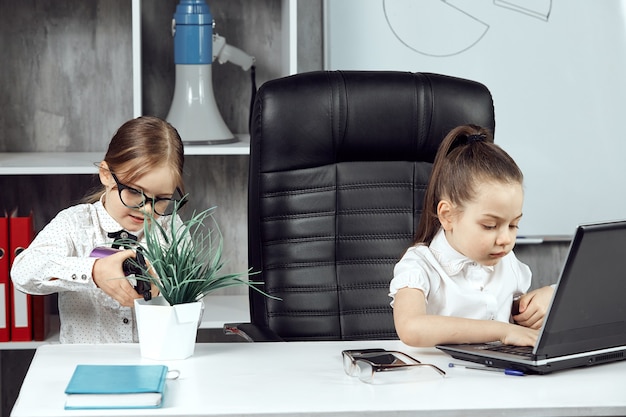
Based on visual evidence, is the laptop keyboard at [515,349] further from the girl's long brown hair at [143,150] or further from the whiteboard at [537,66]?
the whiteboard at [537,66]

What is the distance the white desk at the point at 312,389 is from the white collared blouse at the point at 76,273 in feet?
0.97

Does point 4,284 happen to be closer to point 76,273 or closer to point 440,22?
point 76,273

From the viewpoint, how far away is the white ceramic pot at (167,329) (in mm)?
1468

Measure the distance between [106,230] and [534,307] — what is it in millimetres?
935

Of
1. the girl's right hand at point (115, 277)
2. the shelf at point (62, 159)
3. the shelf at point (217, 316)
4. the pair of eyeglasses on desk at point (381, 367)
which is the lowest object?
the shelf at point (217, 316)

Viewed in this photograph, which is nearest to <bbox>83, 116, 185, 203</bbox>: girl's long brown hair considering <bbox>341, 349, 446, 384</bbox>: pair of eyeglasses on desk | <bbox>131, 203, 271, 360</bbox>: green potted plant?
<bbox>131, 203, 271, 360</bbox>: green potted plant

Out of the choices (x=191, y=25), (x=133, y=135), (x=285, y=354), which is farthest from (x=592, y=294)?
(x=191, y=25)

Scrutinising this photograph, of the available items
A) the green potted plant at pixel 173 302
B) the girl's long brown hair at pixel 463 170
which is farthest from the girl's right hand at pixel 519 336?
the green potted plant at pixel 173 302

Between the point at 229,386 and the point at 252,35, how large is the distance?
1.61m

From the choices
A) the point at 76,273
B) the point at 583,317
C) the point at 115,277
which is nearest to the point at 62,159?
the point at 76,273

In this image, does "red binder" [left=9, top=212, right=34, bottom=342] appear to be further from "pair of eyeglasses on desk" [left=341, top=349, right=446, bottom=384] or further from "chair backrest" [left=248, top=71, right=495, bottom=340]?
"pair of eyeglasses on desk" [left=341, top=349, right=446, bottom=384]

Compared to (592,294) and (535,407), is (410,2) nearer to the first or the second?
(592,294)

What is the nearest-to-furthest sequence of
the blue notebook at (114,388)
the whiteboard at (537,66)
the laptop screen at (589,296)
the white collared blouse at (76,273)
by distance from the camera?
the blue notebook at (114,388), the laptop screen at (589,296), the white collared blouse at (76,273), the whiteboard at (537,66)

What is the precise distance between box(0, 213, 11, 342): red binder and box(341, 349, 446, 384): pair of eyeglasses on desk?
1.28 meters
